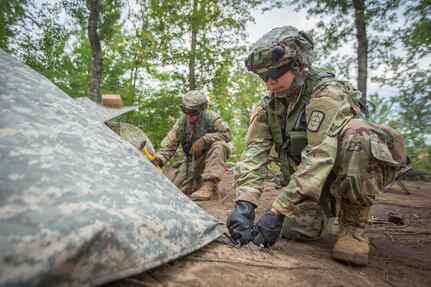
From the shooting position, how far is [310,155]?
1.54 meters

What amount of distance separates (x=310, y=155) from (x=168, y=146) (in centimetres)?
261

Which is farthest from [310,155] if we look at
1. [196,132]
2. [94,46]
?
[94,46]

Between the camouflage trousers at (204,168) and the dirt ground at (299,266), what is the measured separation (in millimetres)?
1705

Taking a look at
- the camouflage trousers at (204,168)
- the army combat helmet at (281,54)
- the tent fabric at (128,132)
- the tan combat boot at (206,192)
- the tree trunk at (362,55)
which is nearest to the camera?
the army combat helmet at (281,54)

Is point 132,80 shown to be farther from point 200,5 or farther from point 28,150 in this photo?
point 28,150

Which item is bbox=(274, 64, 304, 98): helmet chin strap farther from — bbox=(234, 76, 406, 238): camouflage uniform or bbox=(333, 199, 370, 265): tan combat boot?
bbox=(333, 199, 370, 265): tan combat boot

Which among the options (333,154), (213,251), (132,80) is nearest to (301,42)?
(333,154)

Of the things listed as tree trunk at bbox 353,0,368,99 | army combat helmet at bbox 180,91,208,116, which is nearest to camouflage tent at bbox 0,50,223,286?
army combat helmet at bbox 180,91,208,116

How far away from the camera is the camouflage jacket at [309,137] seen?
147cm

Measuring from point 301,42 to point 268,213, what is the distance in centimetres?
119

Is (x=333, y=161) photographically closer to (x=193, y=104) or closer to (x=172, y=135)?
(x=193, y=104)

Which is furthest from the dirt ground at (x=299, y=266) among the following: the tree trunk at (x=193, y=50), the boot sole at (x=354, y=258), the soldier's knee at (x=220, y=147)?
the tree trunk at (x=193, y=50)

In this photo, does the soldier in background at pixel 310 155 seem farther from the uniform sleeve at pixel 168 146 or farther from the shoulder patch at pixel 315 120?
the uniform sleeve at pixel 168 146

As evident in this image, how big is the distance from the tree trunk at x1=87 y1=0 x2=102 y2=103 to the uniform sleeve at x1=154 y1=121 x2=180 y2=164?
4.50m
